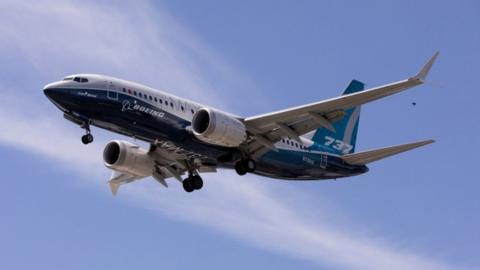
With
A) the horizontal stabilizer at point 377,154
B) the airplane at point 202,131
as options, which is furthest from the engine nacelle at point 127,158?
the horizontal stabilizer at point 377,154

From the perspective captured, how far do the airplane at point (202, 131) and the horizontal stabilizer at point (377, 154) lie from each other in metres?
0.06

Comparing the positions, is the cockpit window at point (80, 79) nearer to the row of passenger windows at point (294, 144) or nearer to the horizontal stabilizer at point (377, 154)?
the row of passenger windows at point (294, 144)

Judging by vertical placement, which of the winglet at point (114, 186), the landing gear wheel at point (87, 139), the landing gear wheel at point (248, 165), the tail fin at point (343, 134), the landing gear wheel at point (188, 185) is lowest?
the landing gear wheel at point (87, 139)

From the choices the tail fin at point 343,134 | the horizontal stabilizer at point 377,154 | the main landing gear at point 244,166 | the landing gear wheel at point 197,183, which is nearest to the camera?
the horizontal stabilizer at point 377,154

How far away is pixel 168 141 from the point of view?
50.2 meters

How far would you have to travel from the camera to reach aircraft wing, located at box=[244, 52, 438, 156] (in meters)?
45.9

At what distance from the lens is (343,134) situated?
59938 mm

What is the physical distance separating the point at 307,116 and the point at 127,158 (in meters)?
11.3

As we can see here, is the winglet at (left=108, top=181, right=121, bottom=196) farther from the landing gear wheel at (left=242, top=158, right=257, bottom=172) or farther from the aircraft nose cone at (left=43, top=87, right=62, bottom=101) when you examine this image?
the aircraft nose cone at (left=43, top=87, right=62, bottom=101)

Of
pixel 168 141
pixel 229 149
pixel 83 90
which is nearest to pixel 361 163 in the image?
pixel 229 149

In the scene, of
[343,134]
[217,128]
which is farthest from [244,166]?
[343,134]

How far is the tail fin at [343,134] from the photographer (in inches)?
2277

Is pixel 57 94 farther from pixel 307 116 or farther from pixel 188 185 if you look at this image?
pixel 307 116

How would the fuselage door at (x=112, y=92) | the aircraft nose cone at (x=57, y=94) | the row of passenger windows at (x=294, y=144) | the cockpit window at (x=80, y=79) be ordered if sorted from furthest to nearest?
the row of passenger windows at (x=294, y=144) → the cockpit window at (x=80, y=79) → the fuselage door at (x=112, y=92) → the aircraft nose cone at (x=57, y=94)
